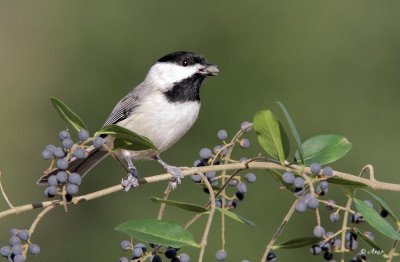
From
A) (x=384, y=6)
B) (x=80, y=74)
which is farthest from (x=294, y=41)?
(x=80, y=74)

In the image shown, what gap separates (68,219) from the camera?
7184mm

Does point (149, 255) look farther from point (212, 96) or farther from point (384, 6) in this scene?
point (384, 6)

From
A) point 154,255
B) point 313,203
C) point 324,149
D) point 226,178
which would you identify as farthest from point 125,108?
point 313,203

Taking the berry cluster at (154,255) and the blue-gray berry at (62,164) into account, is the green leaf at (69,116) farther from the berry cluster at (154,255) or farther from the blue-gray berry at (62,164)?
the berry cluster at (154,255)

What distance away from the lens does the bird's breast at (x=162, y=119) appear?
382 centimetres

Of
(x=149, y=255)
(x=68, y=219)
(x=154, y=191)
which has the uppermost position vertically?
(x=149, y=255)

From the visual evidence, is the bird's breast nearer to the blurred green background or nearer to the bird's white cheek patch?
the bird's white cheek patch

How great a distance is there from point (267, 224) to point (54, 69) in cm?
342

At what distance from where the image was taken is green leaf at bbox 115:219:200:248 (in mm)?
2164

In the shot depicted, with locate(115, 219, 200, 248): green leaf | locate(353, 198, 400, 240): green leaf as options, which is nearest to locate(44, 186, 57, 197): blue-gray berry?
locate(115, 219, 200, 248): green leaf

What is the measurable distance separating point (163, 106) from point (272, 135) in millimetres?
1588

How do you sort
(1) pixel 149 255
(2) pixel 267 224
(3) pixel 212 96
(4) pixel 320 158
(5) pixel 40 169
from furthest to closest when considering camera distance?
(5) pixel 40 169 < (3) pixel 212 96 < (2) pixel 267 224 < (4) pixel 320 158 < (1) pixel 149 255

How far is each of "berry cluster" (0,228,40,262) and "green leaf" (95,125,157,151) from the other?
1.13ft

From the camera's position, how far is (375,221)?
218 cm
